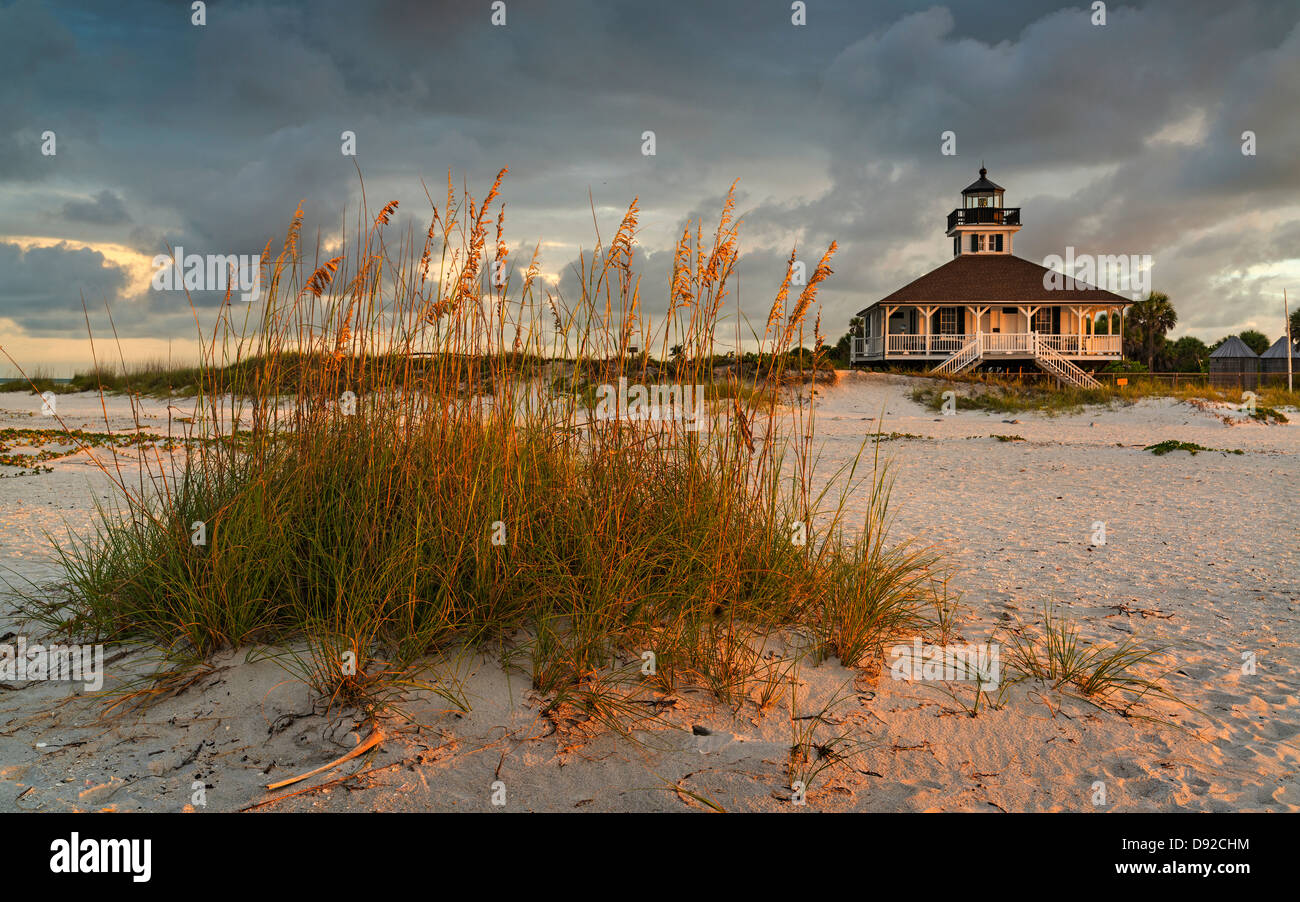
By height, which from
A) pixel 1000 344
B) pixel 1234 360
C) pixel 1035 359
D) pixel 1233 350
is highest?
pixel 1233 350

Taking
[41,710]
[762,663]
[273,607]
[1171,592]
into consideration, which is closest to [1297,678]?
[1171,592]

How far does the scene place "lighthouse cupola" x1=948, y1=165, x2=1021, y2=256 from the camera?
42.0m

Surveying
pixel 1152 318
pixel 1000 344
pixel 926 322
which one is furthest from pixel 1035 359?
pixel 1152 318

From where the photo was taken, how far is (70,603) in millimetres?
4027

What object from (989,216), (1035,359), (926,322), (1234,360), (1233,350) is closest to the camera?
(1035,359)

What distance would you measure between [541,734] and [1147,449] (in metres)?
12.1

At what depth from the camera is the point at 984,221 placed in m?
42.2

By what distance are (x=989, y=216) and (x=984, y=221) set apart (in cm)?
36

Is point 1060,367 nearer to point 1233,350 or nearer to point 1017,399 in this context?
point 1017,399

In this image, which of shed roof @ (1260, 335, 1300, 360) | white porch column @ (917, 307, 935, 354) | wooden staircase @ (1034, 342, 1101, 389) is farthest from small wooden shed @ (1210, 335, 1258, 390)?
white porch column @ (917, 307, 935, 354)

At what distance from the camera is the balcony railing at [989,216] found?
138 feet

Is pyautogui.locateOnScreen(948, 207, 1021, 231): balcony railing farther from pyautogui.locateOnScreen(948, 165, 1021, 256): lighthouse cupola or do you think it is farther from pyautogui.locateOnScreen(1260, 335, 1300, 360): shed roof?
pyautogui.locateOnScreen(1260, 335, 1300, 360): shed roof

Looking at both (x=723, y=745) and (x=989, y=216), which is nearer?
(x=723, y=745)

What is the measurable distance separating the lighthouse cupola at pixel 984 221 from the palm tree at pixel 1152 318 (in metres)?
19.0
